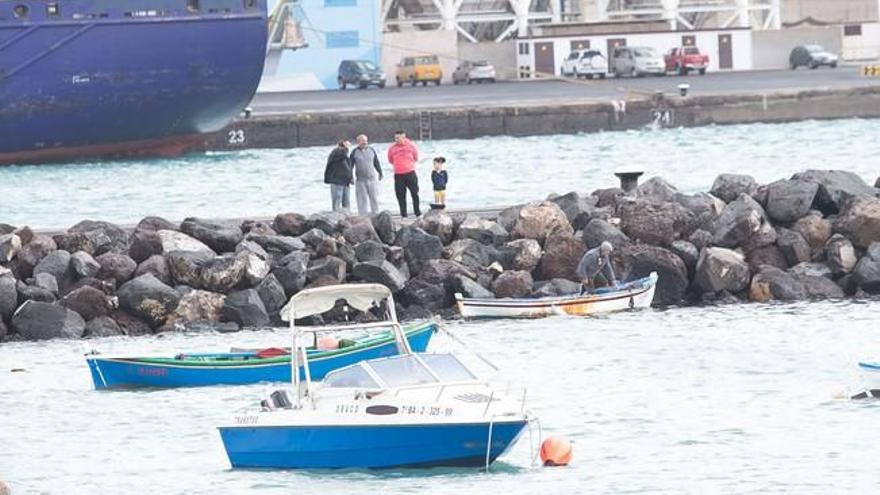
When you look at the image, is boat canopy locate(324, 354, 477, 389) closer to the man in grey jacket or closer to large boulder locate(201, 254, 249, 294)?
large boulder locate(201, 254, 249, 294)

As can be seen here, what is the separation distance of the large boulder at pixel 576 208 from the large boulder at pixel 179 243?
599 centimetres

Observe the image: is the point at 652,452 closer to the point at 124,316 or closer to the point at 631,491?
the point at 631,491

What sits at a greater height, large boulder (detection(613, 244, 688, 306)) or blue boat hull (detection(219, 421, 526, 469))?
blue boat hull (detection(219, 421, 526, 469))

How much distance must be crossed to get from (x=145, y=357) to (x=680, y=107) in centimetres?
5458

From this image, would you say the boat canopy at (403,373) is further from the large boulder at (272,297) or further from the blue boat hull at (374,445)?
the large boulder at (272,297)

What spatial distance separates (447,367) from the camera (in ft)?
77.3

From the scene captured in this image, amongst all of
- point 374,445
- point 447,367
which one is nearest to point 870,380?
point 447,367

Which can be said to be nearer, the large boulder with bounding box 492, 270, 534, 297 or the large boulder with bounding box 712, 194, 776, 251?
the large boulder with bounding box 492, 270, 534, 297

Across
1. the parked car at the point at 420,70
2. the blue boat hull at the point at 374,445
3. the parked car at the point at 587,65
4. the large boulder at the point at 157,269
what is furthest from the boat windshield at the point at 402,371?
the parked car at the point at 420,70

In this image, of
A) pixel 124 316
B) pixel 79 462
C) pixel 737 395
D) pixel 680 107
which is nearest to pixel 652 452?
pixel 737 395

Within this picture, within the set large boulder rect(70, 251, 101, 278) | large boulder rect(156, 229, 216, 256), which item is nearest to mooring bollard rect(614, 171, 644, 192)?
large boulder rect(156, 229, 216, 256)

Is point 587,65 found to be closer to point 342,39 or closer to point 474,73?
point 474,73

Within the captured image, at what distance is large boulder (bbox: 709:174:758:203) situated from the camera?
132 ft

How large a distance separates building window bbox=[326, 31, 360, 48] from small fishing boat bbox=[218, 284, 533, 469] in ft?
294
